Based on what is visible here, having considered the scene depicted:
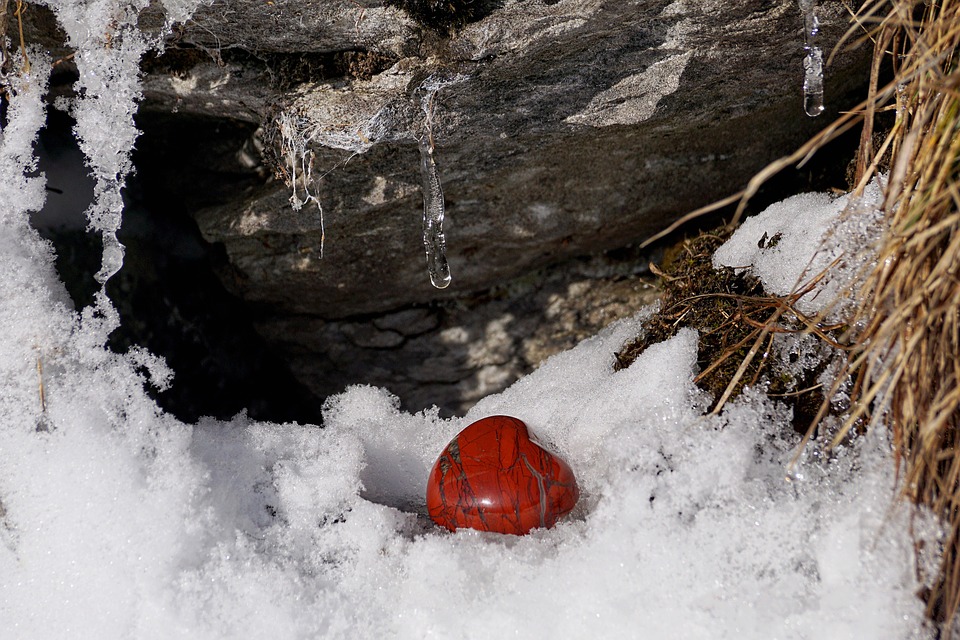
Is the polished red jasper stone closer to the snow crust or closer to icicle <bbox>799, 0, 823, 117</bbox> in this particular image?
the snow crust

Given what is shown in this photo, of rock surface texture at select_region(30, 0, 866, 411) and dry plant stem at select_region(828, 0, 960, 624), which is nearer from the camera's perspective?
dry plant stem at select_region(828, 0, 960, 624)

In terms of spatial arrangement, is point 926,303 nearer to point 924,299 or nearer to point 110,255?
point 924,299

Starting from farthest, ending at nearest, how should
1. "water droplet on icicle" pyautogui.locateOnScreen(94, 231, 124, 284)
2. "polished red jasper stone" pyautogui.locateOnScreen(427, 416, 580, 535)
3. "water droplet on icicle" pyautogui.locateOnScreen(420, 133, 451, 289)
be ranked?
"water droplet on icicle" pyautogui.locateOnScreen(420, 133, 451, 289), "water droplet on icicle" pyautogui.locateOnScreen(94, 231, 124, 284), "polished red jasper stone" pyautogui.locateOnScreen(427, 416, 580, 535)

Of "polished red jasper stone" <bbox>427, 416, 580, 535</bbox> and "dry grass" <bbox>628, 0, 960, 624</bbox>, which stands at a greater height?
"dry grass" <bbox>628, 0, 960, 624</bbox>

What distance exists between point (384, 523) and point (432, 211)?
103 cm

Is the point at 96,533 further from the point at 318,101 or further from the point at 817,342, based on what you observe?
the point at 817,342

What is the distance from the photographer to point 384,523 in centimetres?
177

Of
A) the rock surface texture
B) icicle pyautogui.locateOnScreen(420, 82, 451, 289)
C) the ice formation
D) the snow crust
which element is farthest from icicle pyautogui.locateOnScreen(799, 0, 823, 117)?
the ice formation

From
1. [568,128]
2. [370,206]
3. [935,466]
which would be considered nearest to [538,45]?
[568,128]

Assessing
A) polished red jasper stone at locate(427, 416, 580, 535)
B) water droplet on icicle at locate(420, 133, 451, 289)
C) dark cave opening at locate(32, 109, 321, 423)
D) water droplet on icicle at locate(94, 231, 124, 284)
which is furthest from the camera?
dark cave opening at locate(32, 109, 321, 423)

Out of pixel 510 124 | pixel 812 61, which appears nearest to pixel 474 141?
pixel 510 124

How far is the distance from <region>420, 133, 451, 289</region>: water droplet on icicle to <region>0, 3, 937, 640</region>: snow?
670 mm

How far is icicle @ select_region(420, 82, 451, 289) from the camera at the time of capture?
205cm

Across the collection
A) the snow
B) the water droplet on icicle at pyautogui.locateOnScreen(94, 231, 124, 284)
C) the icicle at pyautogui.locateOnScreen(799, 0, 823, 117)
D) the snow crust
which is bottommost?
the snow
